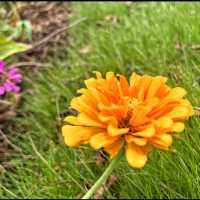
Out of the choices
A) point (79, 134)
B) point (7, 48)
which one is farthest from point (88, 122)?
point (7, 48)

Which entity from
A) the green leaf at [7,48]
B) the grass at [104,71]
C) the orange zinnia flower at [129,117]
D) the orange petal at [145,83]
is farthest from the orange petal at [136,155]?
the green leaf at [7,48]

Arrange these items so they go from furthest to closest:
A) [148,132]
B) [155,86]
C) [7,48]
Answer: [7,48], [155,86], [148,132]

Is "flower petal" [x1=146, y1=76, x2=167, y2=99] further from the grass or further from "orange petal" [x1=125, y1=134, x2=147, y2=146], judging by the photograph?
the grass

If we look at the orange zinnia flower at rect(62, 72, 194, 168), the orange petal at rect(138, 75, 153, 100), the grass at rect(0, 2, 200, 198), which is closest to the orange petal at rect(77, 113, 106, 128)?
the orange zinnia flower at rect(62, 72, 194, 168)

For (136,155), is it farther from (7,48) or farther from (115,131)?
(7,48)

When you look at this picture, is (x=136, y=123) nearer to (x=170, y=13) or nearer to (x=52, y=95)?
(x=52, y=95)

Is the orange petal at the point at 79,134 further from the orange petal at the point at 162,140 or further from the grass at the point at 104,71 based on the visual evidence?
the grass at the point at 104,71
